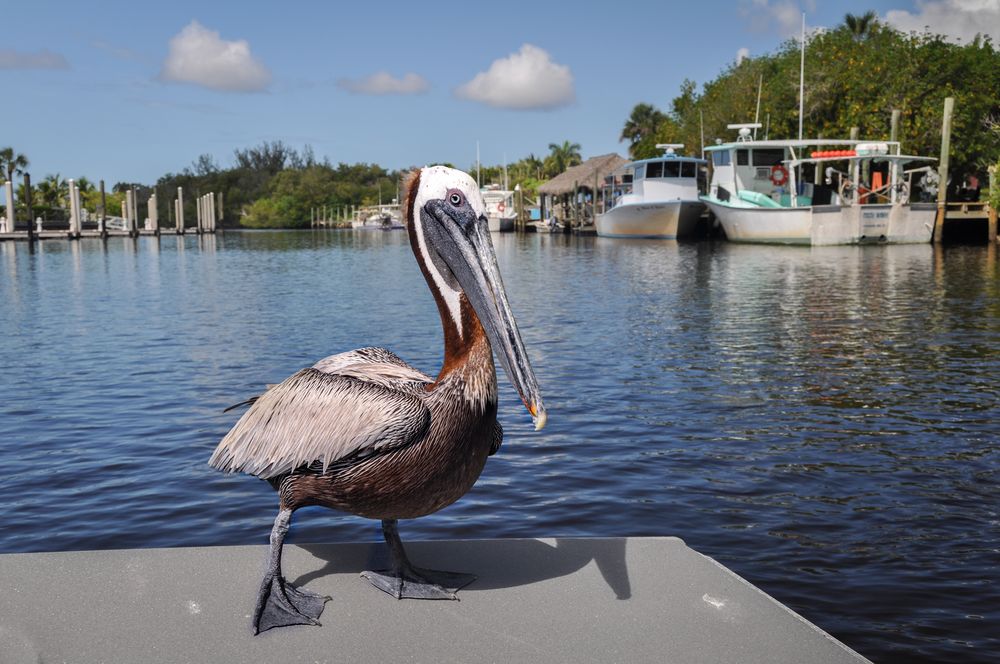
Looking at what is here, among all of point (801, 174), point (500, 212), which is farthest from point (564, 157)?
point (801, 174)

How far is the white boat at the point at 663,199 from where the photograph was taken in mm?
43312

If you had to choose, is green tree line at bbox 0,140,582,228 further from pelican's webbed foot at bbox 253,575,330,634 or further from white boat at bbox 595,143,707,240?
pelican's webbed foot at bbox 253,575,330,634

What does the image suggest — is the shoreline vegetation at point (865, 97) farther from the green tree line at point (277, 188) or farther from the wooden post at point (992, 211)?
the green tree line at point (277, 188)

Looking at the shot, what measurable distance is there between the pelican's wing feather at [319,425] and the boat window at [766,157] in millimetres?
36122

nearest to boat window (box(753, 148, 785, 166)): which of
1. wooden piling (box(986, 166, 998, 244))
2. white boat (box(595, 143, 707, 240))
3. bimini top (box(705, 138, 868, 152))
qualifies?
bimini top (box(705, 138, 868, 152))

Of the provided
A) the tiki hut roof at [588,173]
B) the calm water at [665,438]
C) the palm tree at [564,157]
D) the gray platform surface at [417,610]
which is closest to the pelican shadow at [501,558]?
the gray platform surface at [417,610]

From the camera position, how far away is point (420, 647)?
10.2ft

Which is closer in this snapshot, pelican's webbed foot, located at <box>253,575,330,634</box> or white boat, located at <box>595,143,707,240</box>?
pelican's webbed foot, located at <box>253,575,330,634</box>

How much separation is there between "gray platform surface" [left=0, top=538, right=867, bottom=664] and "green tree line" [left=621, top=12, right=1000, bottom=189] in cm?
3975

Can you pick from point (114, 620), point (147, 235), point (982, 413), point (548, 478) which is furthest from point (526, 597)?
point (147, 235)

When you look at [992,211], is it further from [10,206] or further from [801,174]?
[10,206]

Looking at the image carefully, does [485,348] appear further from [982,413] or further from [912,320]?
[912,320]

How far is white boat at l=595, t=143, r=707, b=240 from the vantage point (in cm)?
4331

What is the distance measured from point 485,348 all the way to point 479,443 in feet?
1.12
